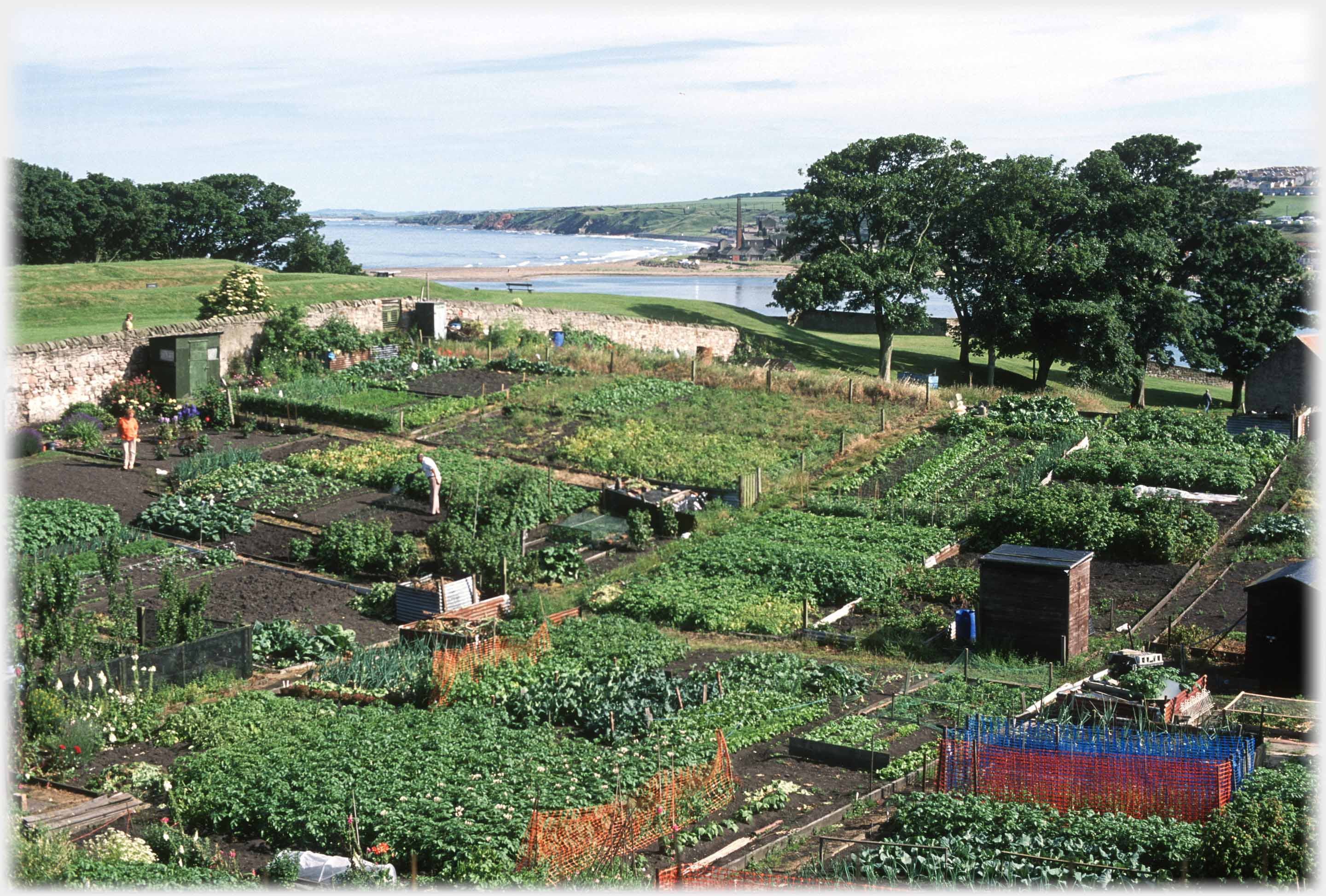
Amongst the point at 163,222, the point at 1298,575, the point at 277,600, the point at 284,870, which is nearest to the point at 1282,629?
the point at 1298,575

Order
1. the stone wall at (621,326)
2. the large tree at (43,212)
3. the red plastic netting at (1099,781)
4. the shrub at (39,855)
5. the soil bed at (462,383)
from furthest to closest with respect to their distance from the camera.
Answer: the large tree at (43,212)
the stone wall at (621,326)
the soil bed at (462,383)
the red plastic netting at (1099,781)
the shrub at (39,855)

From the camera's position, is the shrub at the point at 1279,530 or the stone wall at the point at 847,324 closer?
the shrub at the point at 1279,530

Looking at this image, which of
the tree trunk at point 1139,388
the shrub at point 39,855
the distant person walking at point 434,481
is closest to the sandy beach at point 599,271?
the tree trunk at point 1139,388

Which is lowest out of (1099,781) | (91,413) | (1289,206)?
(1099,781)

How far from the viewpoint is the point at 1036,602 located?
1934 centimetres

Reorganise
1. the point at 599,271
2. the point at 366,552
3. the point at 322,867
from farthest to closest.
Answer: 1. the point at 599,271
2. the point at 366,552
3. the point at 322,867

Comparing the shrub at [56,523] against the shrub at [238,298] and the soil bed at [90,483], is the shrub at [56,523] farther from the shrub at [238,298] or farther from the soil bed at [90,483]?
the shrub at [238,298]

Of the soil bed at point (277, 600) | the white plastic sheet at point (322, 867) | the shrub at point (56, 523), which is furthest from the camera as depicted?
the shrub at point (56, 523)

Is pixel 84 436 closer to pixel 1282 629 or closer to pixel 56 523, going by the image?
pixel 56 523

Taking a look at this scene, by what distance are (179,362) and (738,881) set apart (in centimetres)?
2627

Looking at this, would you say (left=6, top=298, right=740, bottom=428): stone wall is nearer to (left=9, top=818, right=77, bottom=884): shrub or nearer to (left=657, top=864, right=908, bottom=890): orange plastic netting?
(left=9, top=818, right=77, bottom=884): shrub

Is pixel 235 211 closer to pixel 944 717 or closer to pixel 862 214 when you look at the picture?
pixel 862 214

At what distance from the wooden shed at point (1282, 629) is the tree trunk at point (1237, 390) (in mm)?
32221

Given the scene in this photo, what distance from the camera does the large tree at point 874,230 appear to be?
45500 millimetres
